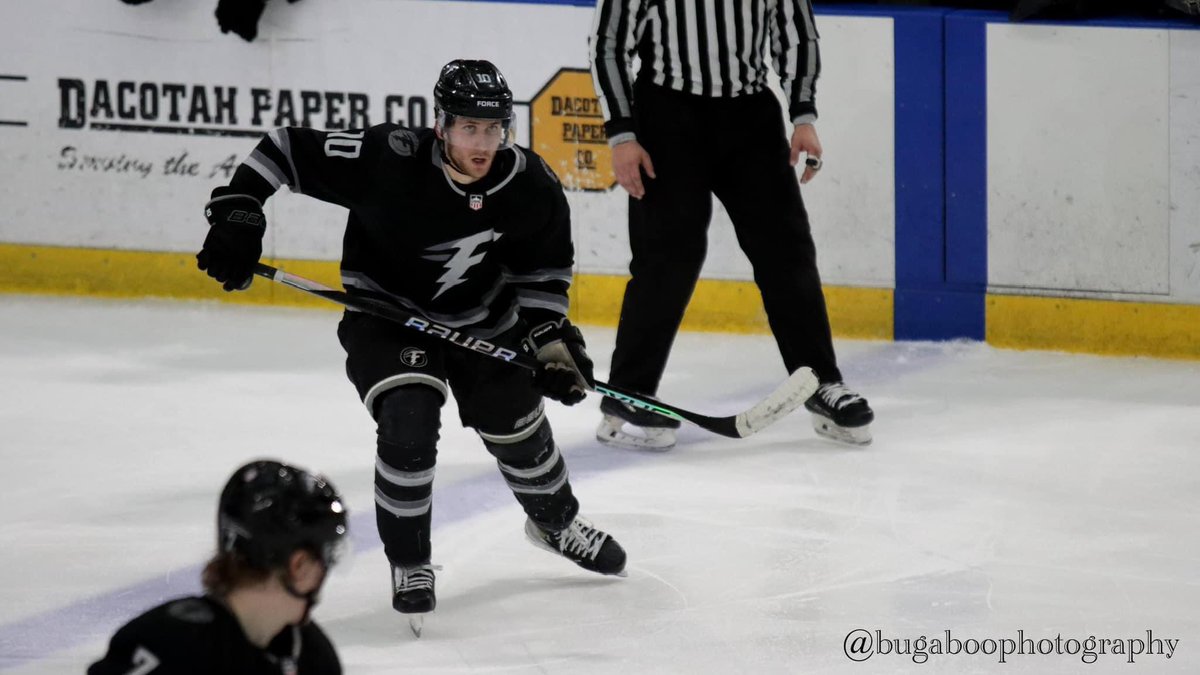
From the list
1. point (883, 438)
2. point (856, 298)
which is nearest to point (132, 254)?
point (856, 298)

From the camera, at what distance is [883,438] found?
4.42 metres

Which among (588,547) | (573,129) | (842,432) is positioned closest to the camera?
(588,547)

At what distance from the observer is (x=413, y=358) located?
3.05 m

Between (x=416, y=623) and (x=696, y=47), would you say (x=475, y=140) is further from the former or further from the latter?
(x=696, y=47)

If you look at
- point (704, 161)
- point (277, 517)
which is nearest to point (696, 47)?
point (704, 161)

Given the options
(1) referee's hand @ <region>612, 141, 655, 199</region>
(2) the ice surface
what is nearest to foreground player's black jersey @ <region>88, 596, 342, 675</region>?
(2) the ice surface

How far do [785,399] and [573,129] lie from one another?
1.77 m

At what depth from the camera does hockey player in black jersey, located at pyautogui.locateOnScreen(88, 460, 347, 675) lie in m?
1.65

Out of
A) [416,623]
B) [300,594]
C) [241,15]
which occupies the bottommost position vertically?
[416,623]

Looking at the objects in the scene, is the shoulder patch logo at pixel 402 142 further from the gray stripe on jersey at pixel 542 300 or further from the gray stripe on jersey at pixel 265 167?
the gray stripe on jersey at pixel 542 300

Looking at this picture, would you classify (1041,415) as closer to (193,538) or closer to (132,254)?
(193,538)

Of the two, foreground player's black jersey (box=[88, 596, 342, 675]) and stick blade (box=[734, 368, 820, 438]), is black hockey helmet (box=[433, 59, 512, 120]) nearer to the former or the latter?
stick blade (box=[734, 368, 820, 438])

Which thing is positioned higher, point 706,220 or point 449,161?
point 449,161

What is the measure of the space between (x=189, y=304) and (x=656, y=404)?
274cm
